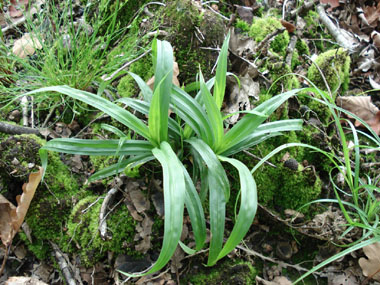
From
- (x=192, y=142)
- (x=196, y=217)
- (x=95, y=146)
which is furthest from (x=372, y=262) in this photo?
(x=95, y=146)

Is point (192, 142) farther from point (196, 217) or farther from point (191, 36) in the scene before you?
point (191, 36)

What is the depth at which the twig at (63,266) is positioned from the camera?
1.37 meters

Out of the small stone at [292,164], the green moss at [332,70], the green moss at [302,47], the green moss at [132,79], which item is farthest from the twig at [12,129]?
the green moss at [302,47]

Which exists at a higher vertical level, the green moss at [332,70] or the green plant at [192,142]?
the green plant at [192,142]

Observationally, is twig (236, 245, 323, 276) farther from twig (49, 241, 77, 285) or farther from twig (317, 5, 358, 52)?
twig (317, 5, 358, 52)

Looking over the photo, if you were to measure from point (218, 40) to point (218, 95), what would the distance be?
0.65m

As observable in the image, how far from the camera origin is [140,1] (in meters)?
2.15

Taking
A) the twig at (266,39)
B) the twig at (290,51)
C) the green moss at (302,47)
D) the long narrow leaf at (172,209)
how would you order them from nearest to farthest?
the long narrow leaf at (172,209) < the twig at (266,39) < the twig at (290,51) < the green moss at (302,47)

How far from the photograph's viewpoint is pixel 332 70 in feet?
6.66

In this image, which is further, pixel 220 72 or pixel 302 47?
pixel 302 47

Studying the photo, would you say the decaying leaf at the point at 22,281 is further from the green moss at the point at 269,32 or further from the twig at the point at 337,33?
the twig at the point at 337,33

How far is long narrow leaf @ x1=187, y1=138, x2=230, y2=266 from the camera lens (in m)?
1.10

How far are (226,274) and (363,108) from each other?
140cm

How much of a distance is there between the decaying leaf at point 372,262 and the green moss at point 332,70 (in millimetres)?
960
